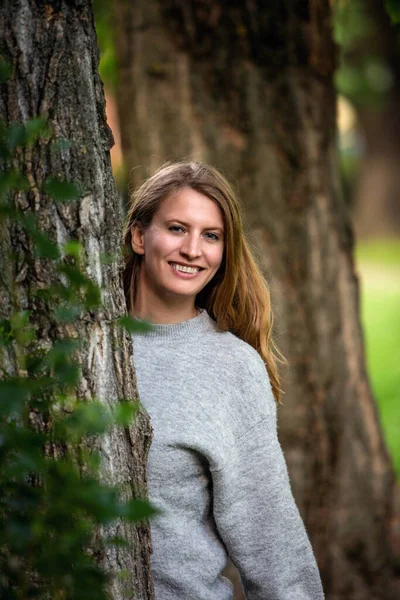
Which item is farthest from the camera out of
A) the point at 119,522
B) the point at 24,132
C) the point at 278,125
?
the point at 278,125

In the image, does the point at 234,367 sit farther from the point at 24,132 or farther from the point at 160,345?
the point at 24,132

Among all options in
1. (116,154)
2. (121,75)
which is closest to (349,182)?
(116,154)

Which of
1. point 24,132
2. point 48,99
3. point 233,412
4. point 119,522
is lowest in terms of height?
point 119,522

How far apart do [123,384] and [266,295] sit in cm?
84

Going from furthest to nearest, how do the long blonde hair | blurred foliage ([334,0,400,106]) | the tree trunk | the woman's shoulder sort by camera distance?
blurred foliage ([334,0,400,106]) → the tree trunk → the long blonde hair → the woman's shoulder

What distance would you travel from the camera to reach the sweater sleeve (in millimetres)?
2160

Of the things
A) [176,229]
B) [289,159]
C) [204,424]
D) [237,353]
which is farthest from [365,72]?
[204,424]

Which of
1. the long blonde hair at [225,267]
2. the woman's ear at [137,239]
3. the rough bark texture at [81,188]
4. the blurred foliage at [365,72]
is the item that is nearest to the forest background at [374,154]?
the blurred foliage at [365,72]

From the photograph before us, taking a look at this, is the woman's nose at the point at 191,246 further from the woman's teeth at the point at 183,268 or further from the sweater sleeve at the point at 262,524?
the sweater sleeve at the point at 262,524

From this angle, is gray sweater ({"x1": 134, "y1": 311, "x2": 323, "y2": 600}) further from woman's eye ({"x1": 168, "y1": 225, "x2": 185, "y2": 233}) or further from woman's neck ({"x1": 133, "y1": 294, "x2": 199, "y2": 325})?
woman's eye ({"x1": 168, "y1": 225, "x2": 185, "y2": 233})

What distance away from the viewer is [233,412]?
2188mm

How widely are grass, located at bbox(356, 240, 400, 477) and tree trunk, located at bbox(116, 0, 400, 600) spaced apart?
1315mm

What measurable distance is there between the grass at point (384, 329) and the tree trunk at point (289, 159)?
1.32 m

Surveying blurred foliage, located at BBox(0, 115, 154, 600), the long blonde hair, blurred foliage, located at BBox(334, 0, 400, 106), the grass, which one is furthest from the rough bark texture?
blurred foliage, located at BBox(334, 0, 400, 106)
